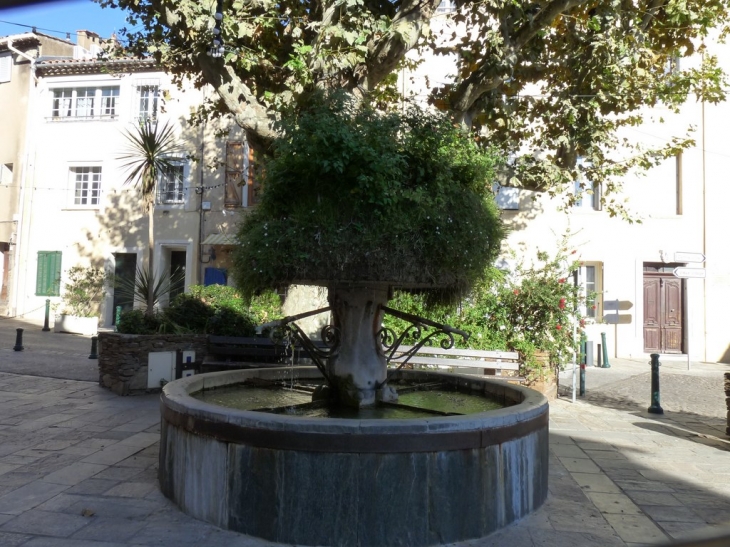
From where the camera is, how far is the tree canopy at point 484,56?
9203 mm

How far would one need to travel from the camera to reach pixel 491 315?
10.7 meters

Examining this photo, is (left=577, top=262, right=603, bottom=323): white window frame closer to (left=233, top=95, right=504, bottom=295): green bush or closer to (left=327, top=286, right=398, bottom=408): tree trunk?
(left=327, top=286, right=398, bottom=408): tree trunk

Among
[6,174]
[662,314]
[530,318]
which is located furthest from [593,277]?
[6,174]

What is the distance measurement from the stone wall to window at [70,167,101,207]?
13.0m

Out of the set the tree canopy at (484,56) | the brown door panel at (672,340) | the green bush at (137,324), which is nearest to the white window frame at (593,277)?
the brown door panel at (672,340)

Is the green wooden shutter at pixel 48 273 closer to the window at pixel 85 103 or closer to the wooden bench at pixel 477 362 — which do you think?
the window at pixel 85 103

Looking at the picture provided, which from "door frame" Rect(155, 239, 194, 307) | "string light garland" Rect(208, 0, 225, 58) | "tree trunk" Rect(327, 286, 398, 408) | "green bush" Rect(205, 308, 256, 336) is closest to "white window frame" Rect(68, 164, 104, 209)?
"door frame" Rect(155, 239, 194, 307)

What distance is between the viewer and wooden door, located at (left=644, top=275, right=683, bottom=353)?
712 inches

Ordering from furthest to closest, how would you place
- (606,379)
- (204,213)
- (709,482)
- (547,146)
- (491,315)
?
(204,213), (606,379), (547,146), (491,315), (709,482)

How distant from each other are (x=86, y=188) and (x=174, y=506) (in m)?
19.2

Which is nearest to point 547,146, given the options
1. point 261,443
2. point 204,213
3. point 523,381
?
point 523,381

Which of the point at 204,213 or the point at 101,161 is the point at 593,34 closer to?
the point at 204,213

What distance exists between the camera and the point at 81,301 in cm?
2059

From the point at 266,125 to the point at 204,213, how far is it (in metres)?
11.1
